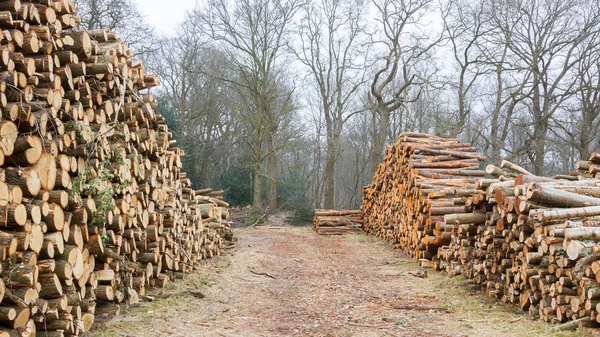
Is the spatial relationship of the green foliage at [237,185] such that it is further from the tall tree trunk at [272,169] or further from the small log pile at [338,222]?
the small log pile at [338,222]

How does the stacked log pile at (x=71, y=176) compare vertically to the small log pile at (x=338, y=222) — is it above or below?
above

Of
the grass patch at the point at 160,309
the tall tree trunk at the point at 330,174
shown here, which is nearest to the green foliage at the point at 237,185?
the tall tree trunk at the point at 330,174

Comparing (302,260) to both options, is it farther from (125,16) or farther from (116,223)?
(125,16)

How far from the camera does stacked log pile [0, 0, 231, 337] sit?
13.5 feet

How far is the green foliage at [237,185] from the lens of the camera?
89.2 ft

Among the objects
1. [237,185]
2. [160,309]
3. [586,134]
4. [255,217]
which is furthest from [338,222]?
[160,309]

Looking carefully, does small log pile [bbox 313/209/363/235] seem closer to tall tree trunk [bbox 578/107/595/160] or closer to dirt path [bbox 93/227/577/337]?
dirt path [bbox 93/227/577/337]

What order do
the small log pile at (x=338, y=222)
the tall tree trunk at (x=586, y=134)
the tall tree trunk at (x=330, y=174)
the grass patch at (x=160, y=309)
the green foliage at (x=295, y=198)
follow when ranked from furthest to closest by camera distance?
the tall tree trunk at (x=330, y=174), the green foliage at (x=295, y=198), the tall tree trunk at (x=586, y=134), the small log pile at (x=338, y=222), the grass patch at (x=160, y=309)

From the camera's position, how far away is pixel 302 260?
1123cm

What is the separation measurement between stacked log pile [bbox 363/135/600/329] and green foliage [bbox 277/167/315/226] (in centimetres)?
1256

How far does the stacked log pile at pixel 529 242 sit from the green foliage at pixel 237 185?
17.3 metres

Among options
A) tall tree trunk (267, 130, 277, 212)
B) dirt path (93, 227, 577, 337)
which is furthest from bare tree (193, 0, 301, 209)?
dirt path (93, 227, 577, 337)

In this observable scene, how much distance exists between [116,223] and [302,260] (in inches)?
233

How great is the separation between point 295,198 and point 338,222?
22.0 feet
